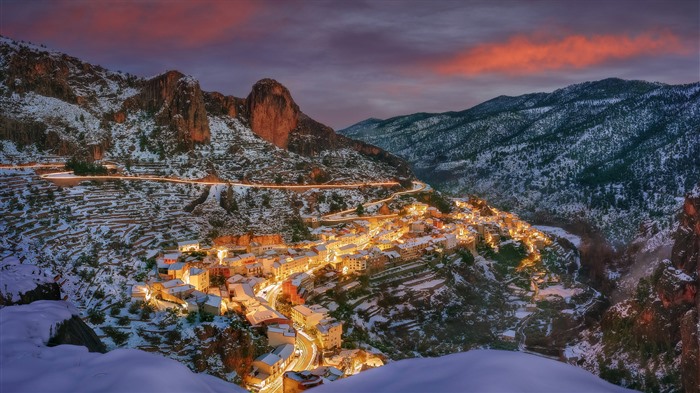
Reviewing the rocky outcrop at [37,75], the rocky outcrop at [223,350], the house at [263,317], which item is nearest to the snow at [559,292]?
the house at [263,317]

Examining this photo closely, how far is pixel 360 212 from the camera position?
1578 inches

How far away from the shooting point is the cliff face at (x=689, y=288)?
1628 cm

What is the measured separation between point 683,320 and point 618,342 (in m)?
3.74

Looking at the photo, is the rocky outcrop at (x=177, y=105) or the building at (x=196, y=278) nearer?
the building at (x=196, y=278)

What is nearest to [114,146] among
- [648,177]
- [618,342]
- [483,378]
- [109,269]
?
[109,269]

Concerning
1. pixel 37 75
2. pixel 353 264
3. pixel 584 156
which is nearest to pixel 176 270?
pixel 353 264

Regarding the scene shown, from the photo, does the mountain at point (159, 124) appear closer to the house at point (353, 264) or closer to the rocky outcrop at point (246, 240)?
the rocky outcrop at point (246, 240)

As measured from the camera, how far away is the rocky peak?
49688mm

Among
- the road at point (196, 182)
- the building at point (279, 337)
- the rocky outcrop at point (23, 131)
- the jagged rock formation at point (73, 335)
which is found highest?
the rocky outcrop at point (23, 131)

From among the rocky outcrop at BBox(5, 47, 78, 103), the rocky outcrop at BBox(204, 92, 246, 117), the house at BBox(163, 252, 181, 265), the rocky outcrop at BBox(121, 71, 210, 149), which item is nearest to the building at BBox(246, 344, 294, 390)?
the house at BBox(163, 252, 181, 265)

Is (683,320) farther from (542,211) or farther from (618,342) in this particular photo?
(542,211)

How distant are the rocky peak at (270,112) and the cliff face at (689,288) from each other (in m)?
37.0

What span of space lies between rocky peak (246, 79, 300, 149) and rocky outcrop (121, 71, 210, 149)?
6.36 m

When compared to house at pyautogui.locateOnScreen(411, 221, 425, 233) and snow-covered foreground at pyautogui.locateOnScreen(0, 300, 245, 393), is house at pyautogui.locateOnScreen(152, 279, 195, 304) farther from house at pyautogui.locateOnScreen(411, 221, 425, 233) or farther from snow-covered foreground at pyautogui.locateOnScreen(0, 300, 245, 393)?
house at pyautogui.locateOnScreen(411, 221, 425, 233)
